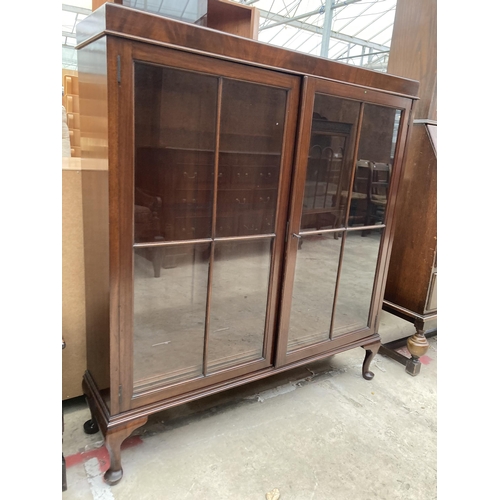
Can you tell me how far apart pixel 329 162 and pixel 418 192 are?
67 centimetres

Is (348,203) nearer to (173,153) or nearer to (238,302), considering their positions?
(238,302)

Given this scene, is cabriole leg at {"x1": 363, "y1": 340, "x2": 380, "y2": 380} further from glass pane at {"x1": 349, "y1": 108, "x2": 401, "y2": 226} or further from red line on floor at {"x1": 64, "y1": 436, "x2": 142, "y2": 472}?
red line on floor at {"x1": 64, "y1": 436, "x2": 142, "y2": 472}

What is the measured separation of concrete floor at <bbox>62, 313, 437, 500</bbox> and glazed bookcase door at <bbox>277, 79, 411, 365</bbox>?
0.90 ft

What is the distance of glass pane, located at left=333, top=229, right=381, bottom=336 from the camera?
5.27 feet

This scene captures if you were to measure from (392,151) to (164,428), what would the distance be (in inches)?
53.7

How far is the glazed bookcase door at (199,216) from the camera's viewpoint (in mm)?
1050

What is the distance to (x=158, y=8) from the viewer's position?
1951 millimetres

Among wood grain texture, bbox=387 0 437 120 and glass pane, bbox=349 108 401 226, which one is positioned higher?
wood grain texture, bbox=387 0 437 120

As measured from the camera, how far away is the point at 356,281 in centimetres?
169

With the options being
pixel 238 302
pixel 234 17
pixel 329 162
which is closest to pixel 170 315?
pixel 238 302

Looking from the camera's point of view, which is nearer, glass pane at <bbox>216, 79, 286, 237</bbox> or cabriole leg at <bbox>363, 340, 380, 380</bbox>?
glass pane at <bbox>216, 79, 286, 237</bbox>

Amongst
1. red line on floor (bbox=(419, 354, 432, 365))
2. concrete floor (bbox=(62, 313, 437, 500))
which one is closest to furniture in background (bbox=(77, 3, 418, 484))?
concrete floor (bbox=(62, 313, 437, 500))
